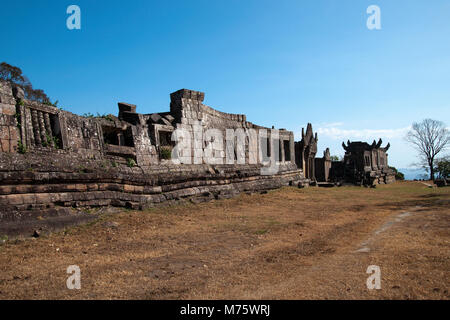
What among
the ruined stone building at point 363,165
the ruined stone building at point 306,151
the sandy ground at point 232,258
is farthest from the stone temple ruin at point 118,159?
the ruined stone building at point 363,165

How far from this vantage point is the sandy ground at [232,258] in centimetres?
416

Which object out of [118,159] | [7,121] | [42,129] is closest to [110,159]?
[118,159]

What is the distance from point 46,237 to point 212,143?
1036cm

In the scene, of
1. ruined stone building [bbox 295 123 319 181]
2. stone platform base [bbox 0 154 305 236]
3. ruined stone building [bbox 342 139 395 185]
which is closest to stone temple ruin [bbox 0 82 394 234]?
stone platform base [bbox 0 154 305 236]

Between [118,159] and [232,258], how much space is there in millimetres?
7422

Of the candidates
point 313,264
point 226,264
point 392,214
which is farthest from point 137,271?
point 392,214

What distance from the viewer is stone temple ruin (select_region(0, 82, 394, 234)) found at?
798 centimetres

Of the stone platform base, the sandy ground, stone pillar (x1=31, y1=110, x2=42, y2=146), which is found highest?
stone pillar (x1=31, y1=110, x2=42, y2=146)

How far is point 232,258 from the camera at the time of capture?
590 centimetres

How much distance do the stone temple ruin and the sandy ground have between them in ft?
3.60

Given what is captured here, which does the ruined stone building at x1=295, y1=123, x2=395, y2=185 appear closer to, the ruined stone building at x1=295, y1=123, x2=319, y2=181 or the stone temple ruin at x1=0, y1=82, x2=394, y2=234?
the ruined stone building at x1=295, y1=123, x2=319, y2=181

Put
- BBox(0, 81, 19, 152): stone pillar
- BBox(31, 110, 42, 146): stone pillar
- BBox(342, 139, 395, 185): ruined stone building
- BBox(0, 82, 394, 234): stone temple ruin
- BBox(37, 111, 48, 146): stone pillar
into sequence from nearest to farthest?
BBox(0, 82, 394, 234): stone temple ruin < BBox(0, 81, 19, 152): stone pillar < BBox(31, 110, 42, 146): stone pillar < BBox(37, 111, 48, 146): stone pillar < BBox(342, 139, 395, 185): ruined stone building

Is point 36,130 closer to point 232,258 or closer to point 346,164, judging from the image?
point 232,258
